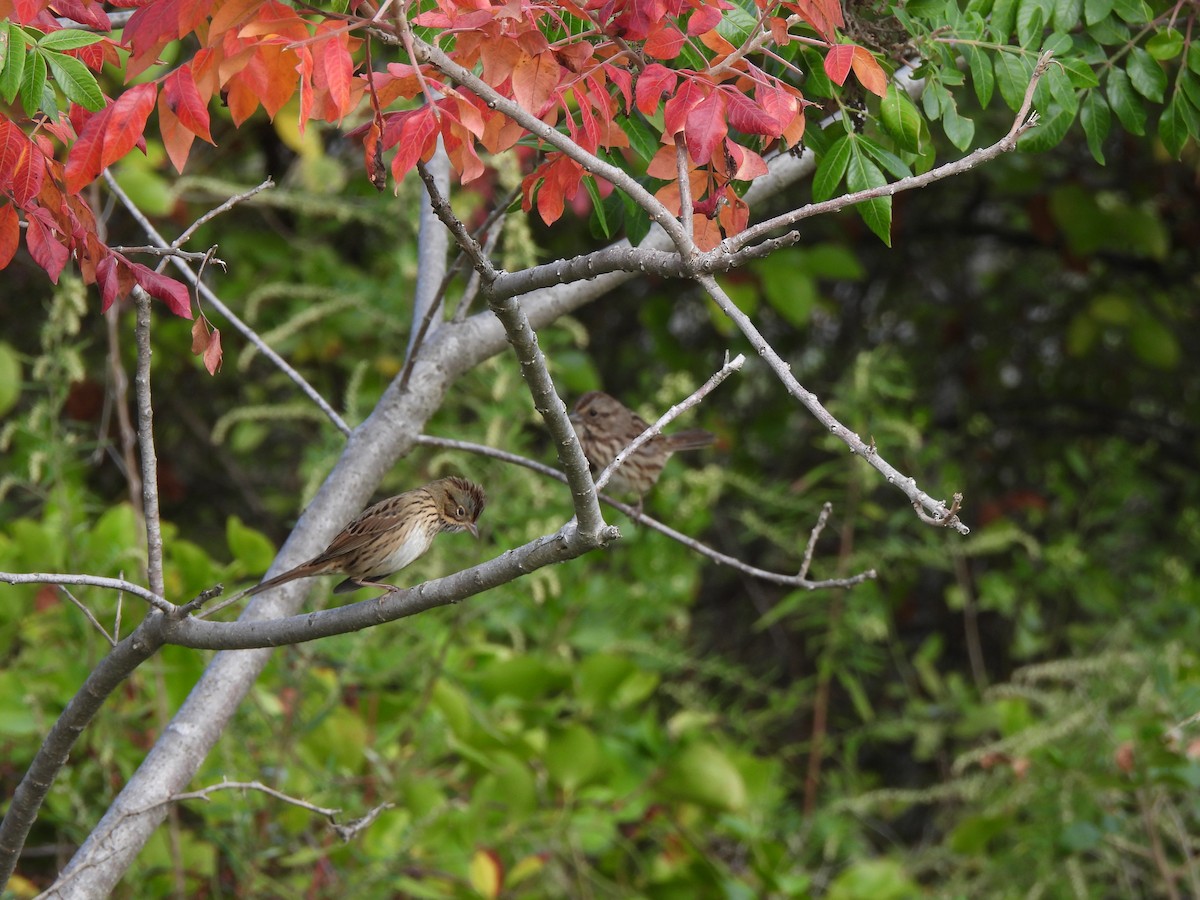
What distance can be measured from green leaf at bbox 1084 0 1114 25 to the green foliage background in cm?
1

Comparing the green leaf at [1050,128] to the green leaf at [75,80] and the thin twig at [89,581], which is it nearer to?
the green leaf at [75,80]

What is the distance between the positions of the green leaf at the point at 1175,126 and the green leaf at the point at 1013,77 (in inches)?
Result: 16.3

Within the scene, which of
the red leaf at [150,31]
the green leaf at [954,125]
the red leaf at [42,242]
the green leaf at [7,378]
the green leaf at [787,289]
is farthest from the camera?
the green leaf at [787,289]

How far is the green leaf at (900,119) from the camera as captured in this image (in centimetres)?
219

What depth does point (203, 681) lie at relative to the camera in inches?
97.5

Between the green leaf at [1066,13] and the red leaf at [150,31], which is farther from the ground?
the red leaf at [150,31]

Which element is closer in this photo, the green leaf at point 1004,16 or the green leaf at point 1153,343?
the green leaf at point 1004,16

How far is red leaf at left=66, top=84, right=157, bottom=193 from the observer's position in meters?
1.79

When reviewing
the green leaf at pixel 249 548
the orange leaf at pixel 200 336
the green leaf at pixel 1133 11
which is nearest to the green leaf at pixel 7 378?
the green leaf at pixel 249 548

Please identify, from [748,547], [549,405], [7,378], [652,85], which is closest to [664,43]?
[652,85]

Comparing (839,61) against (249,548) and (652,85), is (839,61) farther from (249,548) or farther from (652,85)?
(249,548)

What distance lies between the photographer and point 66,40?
1839mm

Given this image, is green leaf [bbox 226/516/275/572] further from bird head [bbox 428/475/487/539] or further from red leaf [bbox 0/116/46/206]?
red leaf [bbox 0/116/46/206]

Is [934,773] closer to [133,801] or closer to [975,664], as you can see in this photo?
[975,664]
